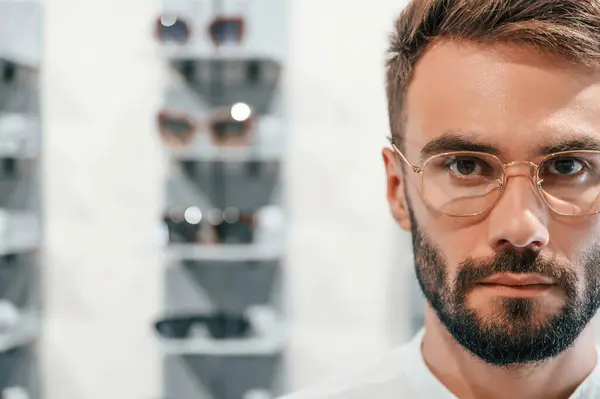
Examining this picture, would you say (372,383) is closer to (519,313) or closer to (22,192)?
(519,313)

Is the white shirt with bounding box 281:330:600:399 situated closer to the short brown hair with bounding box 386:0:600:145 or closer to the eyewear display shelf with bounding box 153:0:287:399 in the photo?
the short brown hair with bounding box 386:0:600:145

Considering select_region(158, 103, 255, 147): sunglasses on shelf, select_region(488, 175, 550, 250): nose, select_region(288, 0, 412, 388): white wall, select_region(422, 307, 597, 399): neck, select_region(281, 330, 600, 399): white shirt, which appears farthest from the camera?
select_region(288, 0, 412, 388): white wall

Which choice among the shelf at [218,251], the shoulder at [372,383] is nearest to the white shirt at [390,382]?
the shoulder at [372,383]

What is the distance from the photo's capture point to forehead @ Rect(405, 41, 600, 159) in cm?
68

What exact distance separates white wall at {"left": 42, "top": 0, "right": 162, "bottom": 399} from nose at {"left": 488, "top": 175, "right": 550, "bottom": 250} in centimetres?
188

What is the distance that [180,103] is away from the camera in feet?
7.79

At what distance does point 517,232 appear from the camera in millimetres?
649

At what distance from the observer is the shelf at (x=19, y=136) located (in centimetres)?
226

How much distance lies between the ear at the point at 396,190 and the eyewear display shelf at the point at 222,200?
1373 mm

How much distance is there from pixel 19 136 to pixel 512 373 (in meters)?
2.04

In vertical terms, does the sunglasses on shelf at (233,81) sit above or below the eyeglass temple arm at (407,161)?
above

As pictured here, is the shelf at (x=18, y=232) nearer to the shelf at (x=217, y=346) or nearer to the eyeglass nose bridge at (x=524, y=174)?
the shelf at (x=217, y=346)

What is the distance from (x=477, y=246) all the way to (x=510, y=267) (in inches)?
1.7

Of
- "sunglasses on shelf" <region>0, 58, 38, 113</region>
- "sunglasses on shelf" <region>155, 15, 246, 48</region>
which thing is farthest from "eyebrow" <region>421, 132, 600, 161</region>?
"sunglasses on shelf" <region>0, 58, 38, 113</region>
